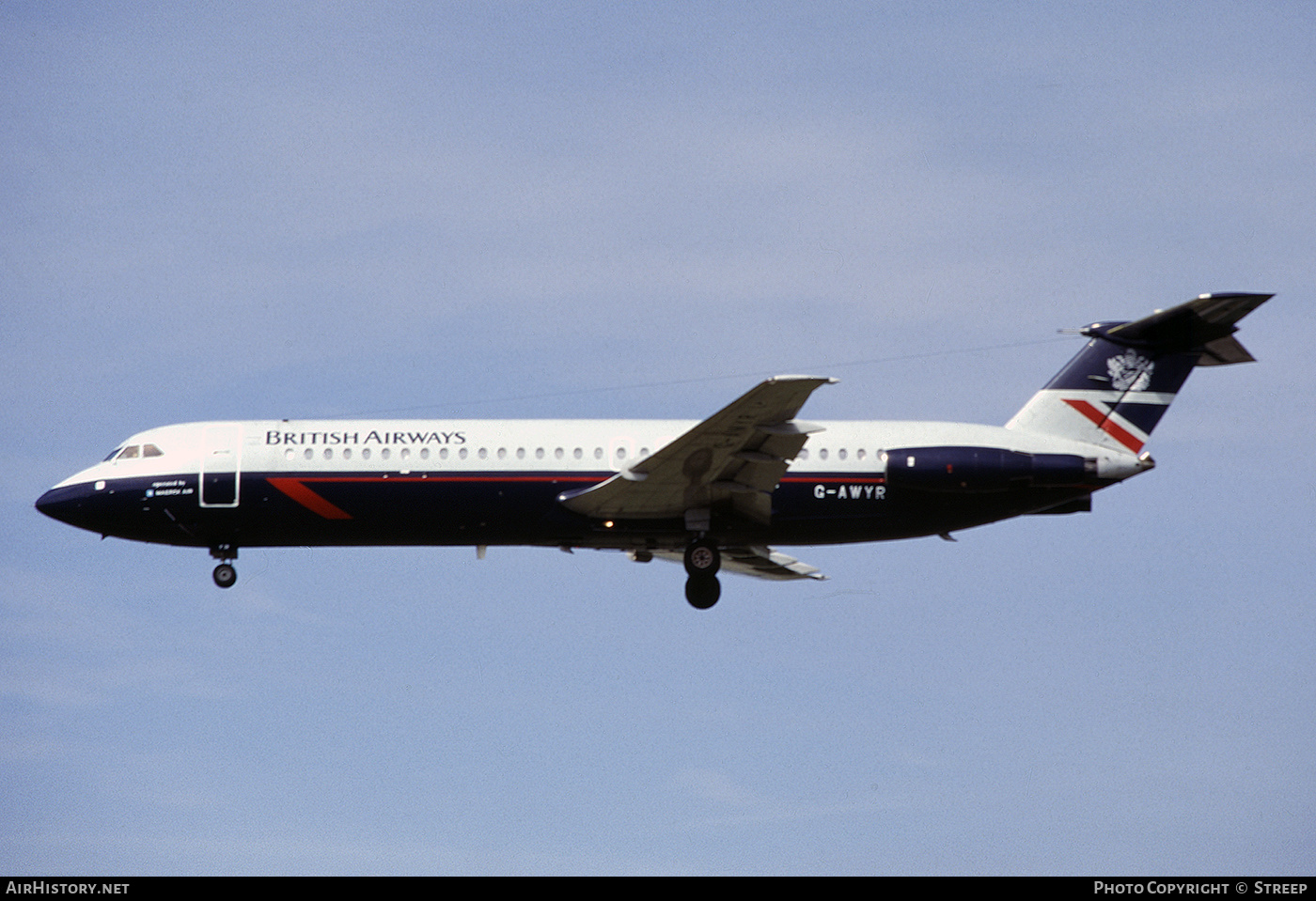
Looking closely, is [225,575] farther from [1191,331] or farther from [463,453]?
[1191,331]

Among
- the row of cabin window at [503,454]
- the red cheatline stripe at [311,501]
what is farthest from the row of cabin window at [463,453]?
the red cheatline stripe at [311,501]

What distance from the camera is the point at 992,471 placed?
37250 millimetres

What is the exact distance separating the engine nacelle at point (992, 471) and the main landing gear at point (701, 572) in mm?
4617

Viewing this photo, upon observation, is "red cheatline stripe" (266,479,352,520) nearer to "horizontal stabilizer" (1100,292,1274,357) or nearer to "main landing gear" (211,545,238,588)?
"main landing gear" (211,545,238,588)

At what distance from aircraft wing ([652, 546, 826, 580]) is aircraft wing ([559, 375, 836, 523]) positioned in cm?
448

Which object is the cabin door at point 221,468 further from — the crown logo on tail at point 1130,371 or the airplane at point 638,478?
the crown logo on tail at point 1130,371
